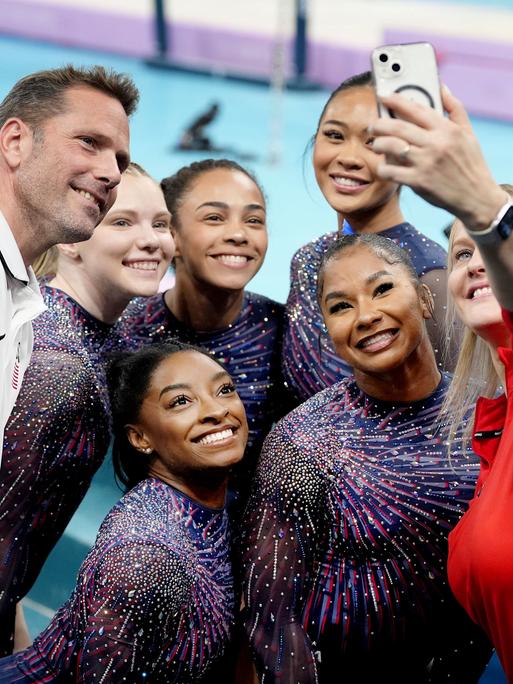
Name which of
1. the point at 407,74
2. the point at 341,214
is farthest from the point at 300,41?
the point at 407,74

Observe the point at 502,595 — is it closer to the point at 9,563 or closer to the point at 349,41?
the point at 9,563

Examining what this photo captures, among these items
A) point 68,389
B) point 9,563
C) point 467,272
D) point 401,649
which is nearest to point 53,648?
point 9,563

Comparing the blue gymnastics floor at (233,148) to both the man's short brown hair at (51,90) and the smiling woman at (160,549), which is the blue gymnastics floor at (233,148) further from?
the man's short brown hair at (51,90)

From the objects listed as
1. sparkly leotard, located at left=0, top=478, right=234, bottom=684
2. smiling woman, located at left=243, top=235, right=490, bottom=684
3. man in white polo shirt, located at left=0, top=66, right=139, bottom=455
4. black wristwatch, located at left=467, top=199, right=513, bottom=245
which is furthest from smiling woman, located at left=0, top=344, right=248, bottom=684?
black wristwatch, located at left=467, top=199, right=513, bottom=245

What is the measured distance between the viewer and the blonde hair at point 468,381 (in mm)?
1848

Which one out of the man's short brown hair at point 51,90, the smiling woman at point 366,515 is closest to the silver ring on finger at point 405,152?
the smiling woman at point 366,515

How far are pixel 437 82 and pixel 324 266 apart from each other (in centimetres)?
101

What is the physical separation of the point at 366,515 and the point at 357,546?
7 centimetres

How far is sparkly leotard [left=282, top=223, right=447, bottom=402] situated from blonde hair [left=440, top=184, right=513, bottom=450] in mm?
523

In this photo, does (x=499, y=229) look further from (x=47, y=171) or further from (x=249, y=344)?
(x=249, y=344)

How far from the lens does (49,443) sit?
2369 mm

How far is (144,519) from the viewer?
2.20m

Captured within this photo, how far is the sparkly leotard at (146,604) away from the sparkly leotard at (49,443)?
0.18 m

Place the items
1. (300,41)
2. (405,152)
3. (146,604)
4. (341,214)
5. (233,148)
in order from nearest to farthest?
(405,152)
(146,604)
(341,214)
(233,148)
(300,41)
